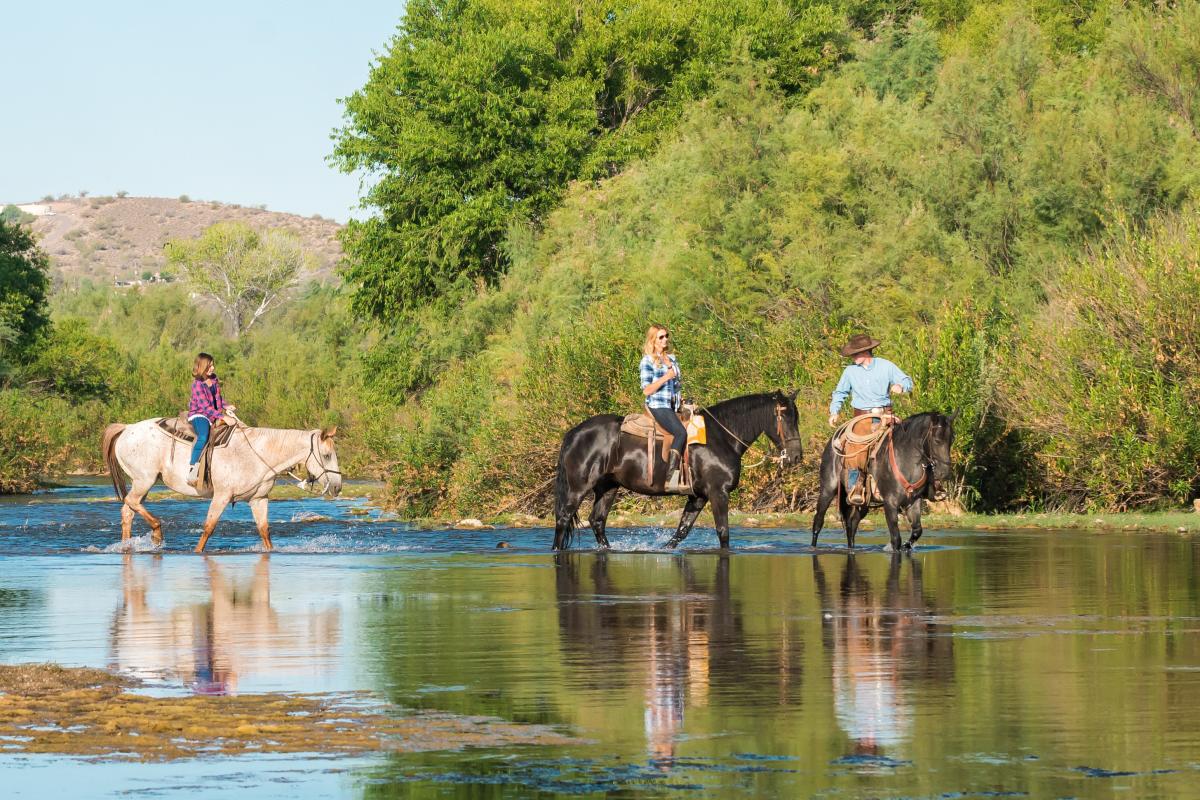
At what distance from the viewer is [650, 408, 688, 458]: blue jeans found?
22.5 m

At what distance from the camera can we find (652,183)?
5169cm

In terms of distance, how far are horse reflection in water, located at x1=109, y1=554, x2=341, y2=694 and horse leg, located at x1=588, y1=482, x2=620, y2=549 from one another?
5981 mm

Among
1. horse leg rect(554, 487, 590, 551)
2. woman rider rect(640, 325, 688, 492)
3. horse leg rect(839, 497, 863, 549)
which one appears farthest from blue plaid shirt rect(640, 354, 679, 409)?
horse leg rect(839, 497, 863, 549)

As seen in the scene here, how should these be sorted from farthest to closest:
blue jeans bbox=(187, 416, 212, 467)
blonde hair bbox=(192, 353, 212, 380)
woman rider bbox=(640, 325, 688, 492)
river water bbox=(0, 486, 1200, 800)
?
blue jeans bbox=(187, 416, 212, 467), blonde hair bbox=(192, 353, 212, 380), woman rider bbox=(640, 325, 688, 492), river water bbox=(0, 486, 1200, 800)

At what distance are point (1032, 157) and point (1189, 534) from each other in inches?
601

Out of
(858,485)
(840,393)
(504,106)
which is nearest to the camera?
(840,393)

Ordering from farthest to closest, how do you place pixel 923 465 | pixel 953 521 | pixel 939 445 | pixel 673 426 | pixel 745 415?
pixel 953 521
pixel 745 415
pixel 673 426
pixel 923 465
pixel 939 445

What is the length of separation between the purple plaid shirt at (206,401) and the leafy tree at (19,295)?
46.1 m

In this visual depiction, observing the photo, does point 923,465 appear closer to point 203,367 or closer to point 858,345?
point 858,345

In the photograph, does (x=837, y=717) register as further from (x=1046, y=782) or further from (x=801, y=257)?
(x=801, y=257)

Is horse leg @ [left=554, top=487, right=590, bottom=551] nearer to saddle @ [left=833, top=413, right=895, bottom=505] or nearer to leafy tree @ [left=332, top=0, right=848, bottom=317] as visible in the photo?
saddle @ [left=833, top=413, right=895, bottom=505]

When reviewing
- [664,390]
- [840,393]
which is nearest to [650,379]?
[664,390]

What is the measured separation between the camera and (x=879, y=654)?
40.5ft

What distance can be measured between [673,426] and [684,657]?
10.4m
